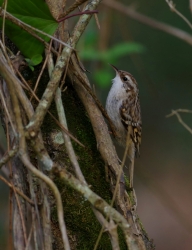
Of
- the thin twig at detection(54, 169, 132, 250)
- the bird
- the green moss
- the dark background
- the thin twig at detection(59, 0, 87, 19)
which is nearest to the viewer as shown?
the thin twig at detection(54, 169, 132, 250)

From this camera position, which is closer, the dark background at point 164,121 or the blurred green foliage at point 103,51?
the blurred green foliage at point 103,51

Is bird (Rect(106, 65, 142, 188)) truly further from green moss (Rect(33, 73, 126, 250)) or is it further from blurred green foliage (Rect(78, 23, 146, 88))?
green moss (Rect(33, 73, 126, 250))

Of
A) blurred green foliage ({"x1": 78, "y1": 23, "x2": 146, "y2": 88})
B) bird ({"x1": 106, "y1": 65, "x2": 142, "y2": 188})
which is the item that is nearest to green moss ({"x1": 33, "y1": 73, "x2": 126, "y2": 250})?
bird ({"x1": 106, "y1": 65, "x2": 142, "y2": 188})

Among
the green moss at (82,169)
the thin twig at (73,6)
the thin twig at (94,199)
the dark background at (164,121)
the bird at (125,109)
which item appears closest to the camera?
the thin twig at (94,199)

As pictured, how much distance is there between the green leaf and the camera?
2676mm

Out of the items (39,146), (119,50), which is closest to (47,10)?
(39,146)

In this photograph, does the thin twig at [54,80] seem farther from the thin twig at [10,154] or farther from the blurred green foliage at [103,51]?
the blurred green foliage at [103,51]

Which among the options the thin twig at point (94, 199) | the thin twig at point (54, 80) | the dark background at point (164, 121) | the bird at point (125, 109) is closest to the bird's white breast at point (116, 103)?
the bird at point (125, 109)

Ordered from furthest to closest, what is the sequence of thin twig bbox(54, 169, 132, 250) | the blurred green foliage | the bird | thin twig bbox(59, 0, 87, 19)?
the blurred green foliage → the bird → thin twig bbox(59, 0, 87, 19) → thin twig bbox(54, 169, 132, 250)

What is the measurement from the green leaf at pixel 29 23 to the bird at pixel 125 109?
5.01ft

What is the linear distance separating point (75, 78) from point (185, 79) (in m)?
7.46

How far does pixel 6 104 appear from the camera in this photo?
2533 millimetres

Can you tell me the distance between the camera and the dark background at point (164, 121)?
8.92m

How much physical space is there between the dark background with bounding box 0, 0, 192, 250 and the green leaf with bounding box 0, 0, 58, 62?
601 centimetres
